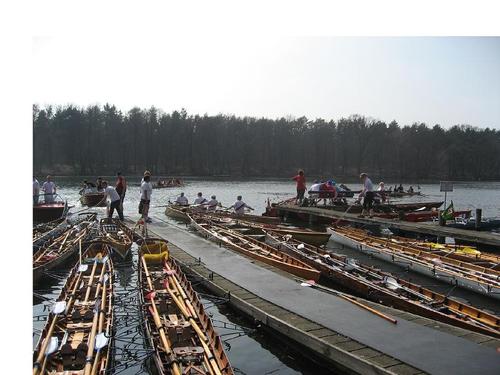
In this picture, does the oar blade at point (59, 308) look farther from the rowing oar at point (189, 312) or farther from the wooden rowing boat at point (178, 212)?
the wooden rowing boat at point (178, 212)

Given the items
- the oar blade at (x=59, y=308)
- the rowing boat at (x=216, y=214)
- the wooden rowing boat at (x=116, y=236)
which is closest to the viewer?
the oar blade at (x=59, y=308)

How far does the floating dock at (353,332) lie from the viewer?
6.02 metres

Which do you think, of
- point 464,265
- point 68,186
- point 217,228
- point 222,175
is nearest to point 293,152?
point 222,175

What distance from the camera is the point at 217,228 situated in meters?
18.8

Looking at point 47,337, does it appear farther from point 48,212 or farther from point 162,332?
point 48,212

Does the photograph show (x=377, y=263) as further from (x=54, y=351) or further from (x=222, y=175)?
(x=222, y=175)

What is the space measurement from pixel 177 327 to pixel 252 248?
747cm

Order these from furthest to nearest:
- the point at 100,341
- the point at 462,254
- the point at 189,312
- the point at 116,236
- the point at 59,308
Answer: the point at 116,236 < the point at 462,254 < the point at 189,312 < the point at 59,308 < the point at 100,341

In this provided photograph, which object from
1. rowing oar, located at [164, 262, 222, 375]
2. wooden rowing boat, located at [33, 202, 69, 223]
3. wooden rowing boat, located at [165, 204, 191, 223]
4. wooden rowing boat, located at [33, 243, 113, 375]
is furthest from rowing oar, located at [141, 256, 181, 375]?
wooden rowing boat, located at [165, 204, 191, 223]

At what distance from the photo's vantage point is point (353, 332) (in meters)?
7.11

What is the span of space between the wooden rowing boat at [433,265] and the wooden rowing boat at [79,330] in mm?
8518

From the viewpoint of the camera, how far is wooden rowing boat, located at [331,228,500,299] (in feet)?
36.8

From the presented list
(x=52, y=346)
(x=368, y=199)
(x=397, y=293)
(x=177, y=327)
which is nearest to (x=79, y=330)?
(x=52, y=346)

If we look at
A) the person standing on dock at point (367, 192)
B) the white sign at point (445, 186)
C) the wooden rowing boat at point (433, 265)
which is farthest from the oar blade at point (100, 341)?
the white sign at point (445, 186)
